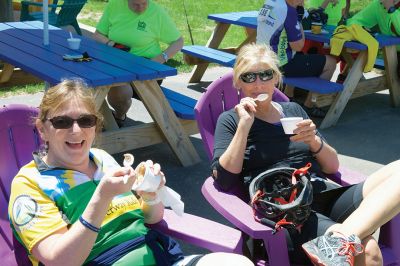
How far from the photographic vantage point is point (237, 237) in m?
2.23

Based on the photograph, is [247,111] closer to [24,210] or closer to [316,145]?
[316,145]

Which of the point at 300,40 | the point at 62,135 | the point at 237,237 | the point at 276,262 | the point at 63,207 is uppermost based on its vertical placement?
the point at 62,135

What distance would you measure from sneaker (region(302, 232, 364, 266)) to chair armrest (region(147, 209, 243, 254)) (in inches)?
11.4

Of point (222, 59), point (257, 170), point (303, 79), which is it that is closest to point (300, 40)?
point (303, 79)

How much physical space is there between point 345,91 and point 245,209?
3376mm

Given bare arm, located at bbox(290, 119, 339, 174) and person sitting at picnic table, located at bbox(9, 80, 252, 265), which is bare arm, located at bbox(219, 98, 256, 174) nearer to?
bare arm, located at bbox(290, 119, 339, 174)

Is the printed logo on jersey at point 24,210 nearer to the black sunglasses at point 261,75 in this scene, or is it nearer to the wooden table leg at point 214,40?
the black sunglasses at point 261,75

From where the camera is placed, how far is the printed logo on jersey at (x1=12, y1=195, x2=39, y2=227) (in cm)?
191

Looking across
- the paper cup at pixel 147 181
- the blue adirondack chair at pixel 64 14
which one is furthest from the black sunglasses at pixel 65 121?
the blue adirondack chair at pixel 64 14

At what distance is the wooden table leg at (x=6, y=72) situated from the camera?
19.9ft

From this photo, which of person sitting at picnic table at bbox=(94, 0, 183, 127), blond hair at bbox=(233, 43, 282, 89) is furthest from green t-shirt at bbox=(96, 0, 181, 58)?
blond hair at bbox=(233, 43, 282, 89)

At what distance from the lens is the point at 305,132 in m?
2.70

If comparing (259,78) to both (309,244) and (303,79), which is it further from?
(303,79)

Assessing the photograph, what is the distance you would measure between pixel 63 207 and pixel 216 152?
3.07ft
